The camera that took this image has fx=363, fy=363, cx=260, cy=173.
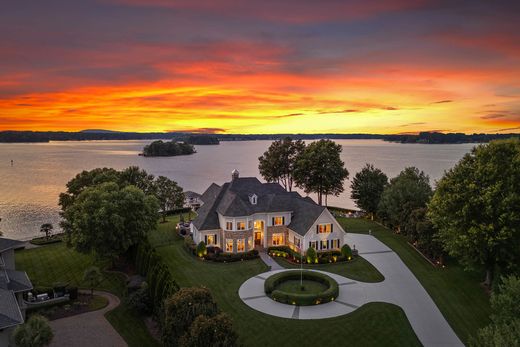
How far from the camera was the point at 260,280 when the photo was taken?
123 feet

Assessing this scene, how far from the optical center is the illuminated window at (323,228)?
44853 mm

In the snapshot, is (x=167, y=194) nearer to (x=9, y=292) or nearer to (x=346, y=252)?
(x=346, y=252)

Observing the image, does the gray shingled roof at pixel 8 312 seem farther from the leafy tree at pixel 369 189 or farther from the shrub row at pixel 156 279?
the leafy tree at pixel 369 189

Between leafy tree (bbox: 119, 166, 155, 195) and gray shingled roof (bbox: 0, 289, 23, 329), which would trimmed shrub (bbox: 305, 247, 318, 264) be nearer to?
gray shingled roof (bbox: 0, 289, 23, 329)

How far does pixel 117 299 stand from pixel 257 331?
14127 millimetres

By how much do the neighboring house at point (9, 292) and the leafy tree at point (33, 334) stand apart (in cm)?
93

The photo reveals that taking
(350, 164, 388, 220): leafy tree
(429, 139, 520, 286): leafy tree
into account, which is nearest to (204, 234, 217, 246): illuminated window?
(429, 139, 520, 286): leafy tree

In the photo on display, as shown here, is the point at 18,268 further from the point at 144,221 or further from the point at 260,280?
the point at 260,280

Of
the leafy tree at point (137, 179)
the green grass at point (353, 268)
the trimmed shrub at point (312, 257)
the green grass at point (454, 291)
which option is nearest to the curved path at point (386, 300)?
the green grass at point (454, 291)

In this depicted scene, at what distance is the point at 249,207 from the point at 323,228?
9793 mm

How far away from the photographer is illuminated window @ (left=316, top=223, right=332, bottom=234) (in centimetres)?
4485

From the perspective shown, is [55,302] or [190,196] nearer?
[55,302]

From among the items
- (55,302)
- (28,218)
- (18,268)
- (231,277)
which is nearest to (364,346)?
(231,277)

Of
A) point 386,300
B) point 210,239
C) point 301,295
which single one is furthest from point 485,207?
point 210,239
